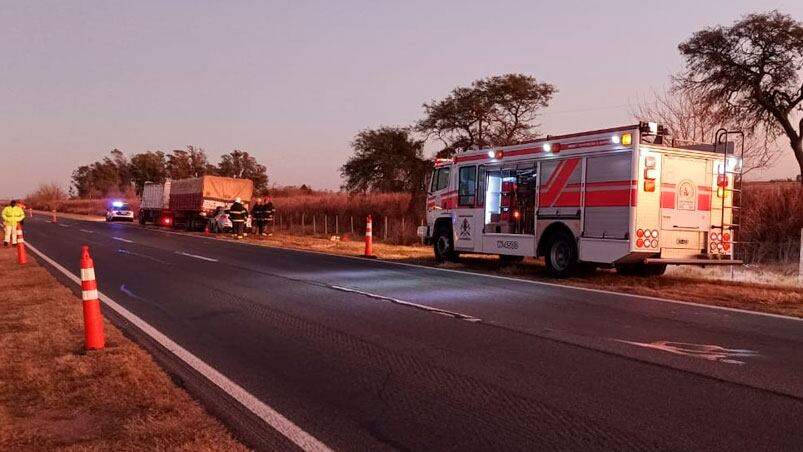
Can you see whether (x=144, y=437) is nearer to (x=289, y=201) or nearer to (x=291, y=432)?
(x=291, y=432)

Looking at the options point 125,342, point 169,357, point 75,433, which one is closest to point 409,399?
point 75,433

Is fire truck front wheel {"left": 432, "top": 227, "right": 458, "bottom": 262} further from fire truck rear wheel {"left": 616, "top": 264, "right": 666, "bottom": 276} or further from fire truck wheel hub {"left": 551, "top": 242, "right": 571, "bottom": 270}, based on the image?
fire truck rear wheel {"left": 616, "top": 264, "right": 666, "bottom": 276}

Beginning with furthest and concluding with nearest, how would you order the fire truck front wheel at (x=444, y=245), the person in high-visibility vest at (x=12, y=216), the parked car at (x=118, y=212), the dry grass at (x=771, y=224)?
the parked car at (x=118, y=212), the person in high-visibility vest at (x=12, y=216), the dry grass at (x=771, y=224), the fire truck front wheel at (x=444, y=245)

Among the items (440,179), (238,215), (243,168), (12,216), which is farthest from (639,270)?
(243,168)

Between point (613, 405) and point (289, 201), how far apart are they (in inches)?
2085

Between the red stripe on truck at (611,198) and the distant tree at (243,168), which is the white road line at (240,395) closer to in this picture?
the red stripe on truck at (611,198)

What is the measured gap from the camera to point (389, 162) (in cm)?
4081

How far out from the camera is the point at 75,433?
15.6ft

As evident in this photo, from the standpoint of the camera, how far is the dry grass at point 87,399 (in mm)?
4562

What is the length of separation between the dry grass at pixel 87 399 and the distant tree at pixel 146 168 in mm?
121226

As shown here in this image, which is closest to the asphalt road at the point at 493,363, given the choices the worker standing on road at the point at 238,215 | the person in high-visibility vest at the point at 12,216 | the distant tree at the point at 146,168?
the person in high-visibility vest at the point at 12,216

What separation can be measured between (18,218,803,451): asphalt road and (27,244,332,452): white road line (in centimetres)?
10

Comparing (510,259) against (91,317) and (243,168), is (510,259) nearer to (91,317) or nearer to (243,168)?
(91,317)

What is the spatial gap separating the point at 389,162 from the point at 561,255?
27.2 meters
